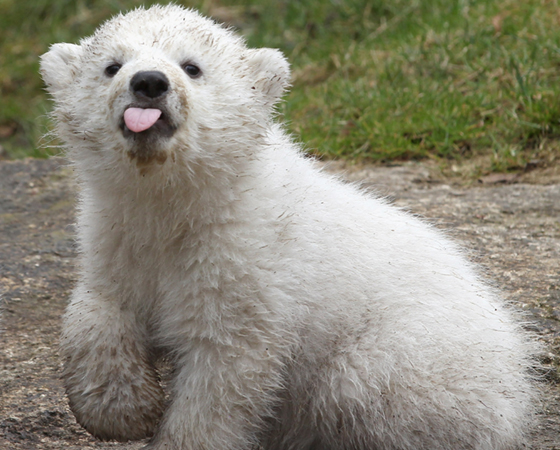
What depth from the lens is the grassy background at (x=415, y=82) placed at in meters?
6.32

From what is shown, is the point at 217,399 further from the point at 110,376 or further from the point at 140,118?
the point at 140,118

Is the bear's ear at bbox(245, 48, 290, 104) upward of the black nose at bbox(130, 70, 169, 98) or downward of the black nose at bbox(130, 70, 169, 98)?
downward

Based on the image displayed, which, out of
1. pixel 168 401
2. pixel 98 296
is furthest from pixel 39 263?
pixel 168 401

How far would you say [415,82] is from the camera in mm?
7082

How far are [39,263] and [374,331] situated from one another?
248 centimetres

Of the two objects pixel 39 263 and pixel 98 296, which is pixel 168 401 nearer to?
pixel 98 296

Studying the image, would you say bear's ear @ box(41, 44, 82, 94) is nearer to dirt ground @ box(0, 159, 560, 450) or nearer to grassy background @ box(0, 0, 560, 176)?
dirt ground @ box(0, 159, 560, 450)

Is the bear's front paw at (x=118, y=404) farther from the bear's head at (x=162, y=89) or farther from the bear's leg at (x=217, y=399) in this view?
the bear's head at (x=162, y=89)

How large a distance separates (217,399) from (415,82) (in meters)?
4.62

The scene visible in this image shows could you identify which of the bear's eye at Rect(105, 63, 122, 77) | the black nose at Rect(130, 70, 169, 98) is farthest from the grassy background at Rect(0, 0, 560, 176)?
the black nose at Rect(130, 70, 169, 98)

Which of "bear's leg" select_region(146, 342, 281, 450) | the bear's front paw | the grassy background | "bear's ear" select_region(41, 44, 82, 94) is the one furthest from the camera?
the grassy background

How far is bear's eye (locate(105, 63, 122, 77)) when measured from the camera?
3.22 m

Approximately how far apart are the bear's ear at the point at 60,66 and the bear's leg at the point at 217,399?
129 centimetres

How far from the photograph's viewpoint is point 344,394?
10.8 ft
